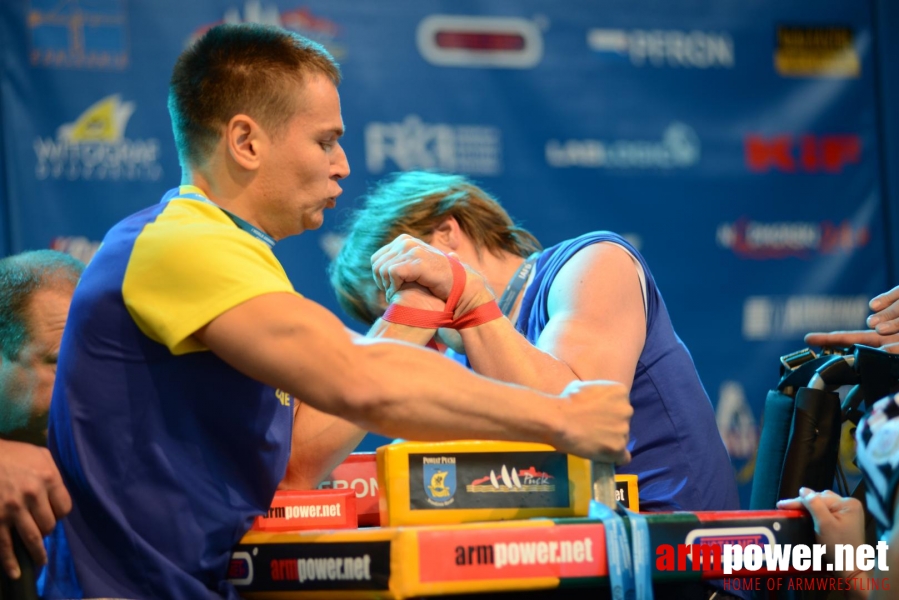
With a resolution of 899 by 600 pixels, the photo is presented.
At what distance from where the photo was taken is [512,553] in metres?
1.30

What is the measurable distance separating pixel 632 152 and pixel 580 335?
210 cm

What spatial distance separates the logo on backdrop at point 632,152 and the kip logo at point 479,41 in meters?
0.34

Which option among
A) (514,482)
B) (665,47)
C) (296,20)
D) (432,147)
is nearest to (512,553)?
(514,482)

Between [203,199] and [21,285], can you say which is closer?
[203,199]

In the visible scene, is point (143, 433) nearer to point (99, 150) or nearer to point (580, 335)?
point (580, 335)

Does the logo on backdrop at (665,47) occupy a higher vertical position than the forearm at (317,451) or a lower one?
higher

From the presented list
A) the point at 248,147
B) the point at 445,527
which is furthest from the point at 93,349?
the point at 445,527

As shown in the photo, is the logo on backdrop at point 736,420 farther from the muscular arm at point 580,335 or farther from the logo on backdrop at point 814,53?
the muscular arm at point 580,335

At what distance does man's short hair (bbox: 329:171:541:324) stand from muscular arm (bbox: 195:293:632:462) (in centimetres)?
94

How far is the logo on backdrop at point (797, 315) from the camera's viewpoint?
12.5ft

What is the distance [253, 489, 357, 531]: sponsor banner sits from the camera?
153 centimetres

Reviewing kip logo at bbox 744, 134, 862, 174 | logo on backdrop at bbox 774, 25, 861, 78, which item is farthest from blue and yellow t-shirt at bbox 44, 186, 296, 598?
logo on backdrop at bbox 774, 25, 861, 78

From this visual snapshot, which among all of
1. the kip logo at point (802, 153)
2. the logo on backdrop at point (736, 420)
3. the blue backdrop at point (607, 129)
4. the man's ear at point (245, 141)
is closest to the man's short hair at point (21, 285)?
the man's ear at point (245, 141)

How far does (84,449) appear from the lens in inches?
55.2
